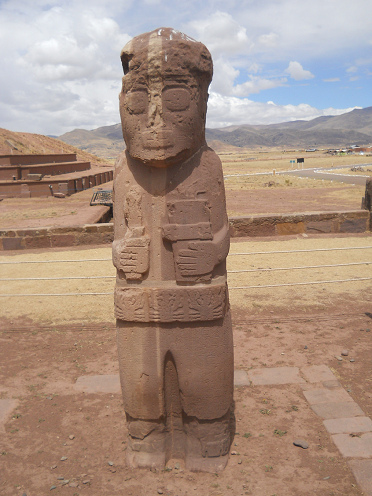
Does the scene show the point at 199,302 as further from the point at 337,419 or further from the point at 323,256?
the point at 323,256

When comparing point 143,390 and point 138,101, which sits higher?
point 138,101

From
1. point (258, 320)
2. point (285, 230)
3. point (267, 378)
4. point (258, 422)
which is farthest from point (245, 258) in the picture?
point (258, 422)

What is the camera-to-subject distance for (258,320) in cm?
569

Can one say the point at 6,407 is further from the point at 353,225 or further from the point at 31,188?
the point at 31,188

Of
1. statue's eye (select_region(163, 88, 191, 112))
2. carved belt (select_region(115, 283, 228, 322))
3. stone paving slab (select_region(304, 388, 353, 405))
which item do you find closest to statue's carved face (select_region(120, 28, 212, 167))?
statue's eye (select_region(163, 88, 191, 112))

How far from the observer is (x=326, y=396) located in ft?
13.0

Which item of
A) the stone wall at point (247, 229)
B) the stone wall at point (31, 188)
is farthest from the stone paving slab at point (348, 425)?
the stone wall at point (31, 188)

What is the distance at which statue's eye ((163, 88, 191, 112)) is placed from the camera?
2682 mm

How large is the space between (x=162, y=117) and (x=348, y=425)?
2.84 meters

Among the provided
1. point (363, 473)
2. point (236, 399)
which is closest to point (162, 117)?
point (236, 399)

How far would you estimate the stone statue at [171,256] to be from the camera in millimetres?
2721

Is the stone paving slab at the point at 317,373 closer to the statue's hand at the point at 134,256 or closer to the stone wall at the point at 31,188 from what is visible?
the statue's hand at the point at 134,256

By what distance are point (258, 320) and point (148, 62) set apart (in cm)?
388

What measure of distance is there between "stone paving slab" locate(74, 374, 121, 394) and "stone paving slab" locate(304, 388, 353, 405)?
1.82m
